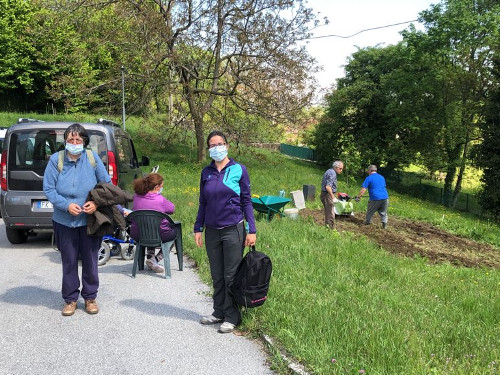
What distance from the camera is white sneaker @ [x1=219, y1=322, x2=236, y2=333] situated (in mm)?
4270

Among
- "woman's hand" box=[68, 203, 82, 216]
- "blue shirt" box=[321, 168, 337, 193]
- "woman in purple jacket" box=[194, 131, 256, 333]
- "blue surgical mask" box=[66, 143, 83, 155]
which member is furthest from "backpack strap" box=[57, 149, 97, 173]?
"blue shirt" box=[321, 168, 337, 193]

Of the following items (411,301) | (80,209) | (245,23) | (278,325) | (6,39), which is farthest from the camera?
(6,39)

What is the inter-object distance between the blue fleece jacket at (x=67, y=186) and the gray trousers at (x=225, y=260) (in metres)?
1.40

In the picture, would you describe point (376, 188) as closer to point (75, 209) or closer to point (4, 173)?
point (4, 173)

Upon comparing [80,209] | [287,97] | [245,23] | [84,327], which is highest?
[245,23]

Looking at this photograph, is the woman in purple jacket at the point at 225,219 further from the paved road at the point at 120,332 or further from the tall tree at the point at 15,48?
the tall tree at the point at 15,48

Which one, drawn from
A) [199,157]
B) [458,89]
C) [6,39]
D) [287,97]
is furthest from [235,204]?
[6,39]

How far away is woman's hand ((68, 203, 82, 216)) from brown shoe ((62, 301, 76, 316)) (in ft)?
3.29

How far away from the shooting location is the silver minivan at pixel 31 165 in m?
7.57

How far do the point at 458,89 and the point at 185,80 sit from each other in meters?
19.6

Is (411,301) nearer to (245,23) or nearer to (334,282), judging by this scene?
(334,282)

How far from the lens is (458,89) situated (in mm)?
31656

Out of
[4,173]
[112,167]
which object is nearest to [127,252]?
[112,167]

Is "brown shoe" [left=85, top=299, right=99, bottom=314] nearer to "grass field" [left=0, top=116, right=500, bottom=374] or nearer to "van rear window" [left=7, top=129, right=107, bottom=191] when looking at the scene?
"grass field" [left=0, top=116, right=500, bottom=374]
